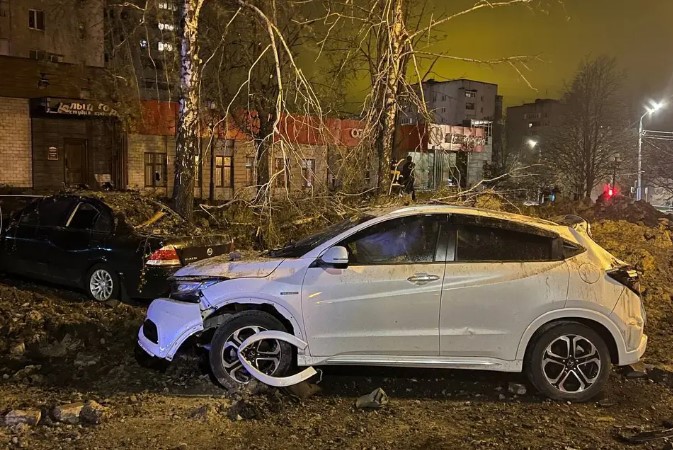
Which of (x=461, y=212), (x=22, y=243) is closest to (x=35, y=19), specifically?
(x=22, y=243)

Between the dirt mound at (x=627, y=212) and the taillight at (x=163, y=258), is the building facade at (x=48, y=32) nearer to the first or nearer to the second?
the dirt mound at (x=627, y=212)

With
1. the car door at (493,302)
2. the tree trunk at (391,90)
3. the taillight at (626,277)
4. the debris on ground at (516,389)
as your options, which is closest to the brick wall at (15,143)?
the tree trunk at (391,90)

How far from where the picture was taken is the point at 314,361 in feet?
17.2

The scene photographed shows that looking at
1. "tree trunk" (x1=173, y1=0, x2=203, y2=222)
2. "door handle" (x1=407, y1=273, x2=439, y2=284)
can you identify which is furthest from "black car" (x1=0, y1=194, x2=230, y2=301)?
"door handle" (x1=407, y1=273, x2=439, y2=284)

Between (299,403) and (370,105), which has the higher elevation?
(370,105)

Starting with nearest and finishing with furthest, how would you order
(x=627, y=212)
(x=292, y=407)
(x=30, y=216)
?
1. (x=292, y=407)
2. (x=30, y=216)
3. (x=627, y=212)

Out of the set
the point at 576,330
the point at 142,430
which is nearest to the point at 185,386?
the point at 142,430

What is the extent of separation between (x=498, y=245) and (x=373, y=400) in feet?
5.59

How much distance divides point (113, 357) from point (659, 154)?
46.6 metres

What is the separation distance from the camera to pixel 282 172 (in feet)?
32.3

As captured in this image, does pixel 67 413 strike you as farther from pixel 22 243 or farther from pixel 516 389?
pixel 22 243

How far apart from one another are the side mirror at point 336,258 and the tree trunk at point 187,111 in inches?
267

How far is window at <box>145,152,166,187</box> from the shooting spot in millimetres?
26578

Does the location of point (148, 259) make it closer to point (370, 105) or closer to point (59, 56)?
point (370, 105)
